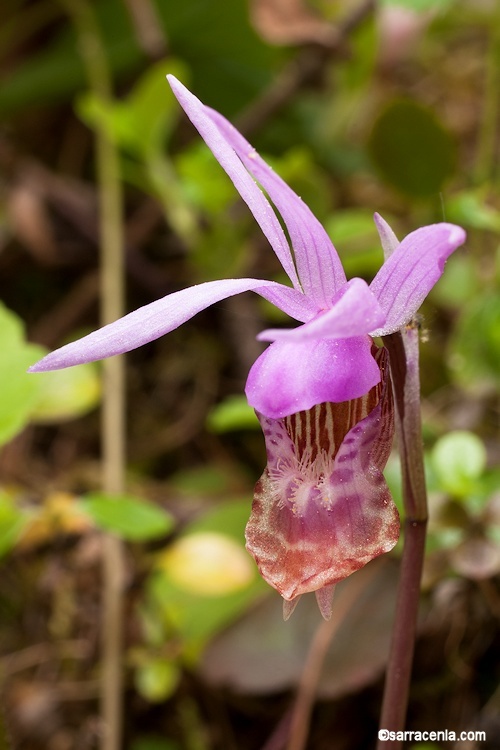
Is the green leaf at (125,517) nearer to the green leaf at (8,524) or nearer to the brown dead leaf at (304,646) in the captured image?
the green leaf at (8,524)

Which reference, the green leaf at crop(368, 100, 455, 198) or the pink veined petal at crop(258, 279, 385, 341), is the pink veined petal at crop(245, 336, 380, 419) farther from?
the green leaf at crop(368, 100, 455, 198)

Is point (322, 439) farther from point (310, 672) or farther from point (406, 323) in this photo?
point (310, 672)

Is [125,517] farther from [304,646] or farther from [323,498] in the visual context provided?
[323,498]

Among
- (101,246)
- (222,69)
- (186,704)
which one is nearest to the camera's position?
(186,704)

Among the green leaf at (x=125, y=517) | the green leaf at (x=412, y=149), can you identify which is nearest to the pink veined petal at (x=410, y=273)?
the green leaf at (x=125, y=517)

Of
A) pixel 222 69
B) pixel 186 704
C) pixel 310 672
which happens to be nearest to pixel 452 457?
pixel 310 672

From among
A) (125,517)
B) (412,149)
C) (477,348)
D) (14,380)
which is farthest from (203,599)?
(412,149)
